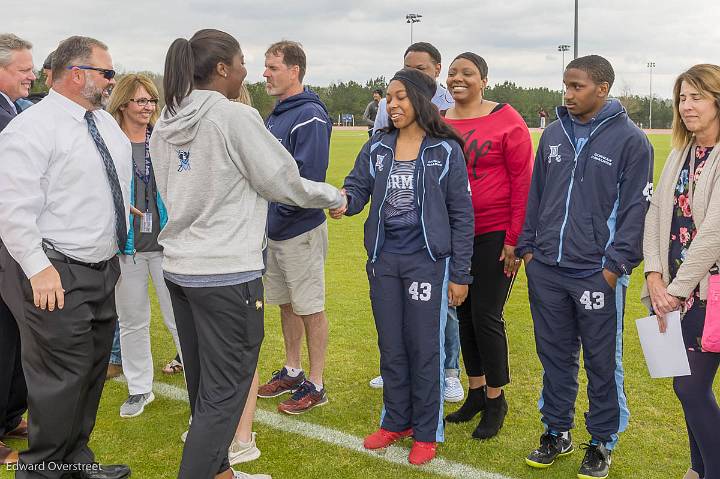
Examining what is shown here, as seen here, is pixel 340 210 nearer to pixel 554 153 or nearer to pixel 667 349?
pixel 554 153

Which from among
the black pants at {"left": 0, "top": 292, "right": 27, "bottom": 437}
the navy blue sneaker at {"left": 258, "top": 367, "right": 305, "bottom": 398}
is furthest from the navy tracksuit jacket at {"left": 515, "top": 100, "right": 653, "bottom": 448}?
the black pants at {"left": 0, "top": 292, "right": 27, "bottom": 437}

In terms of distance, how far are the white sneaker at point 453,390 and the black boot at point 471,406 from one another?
30 cm

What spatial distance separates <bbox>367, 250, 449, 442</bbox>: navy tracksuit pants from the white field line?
6.2 inches

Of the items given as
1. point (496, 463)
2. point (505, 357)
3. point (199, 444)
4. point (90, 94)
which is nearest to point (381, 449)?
point (496, 463)

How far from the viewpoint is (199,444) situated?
3.14 metres

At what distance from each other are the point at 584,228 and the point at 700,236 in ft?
2.11

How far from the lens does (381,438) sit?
416cm

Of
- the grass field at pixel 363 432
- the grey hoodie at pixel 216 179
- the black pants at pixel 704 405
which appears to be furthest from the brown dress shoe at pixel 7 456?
the black pants at pixel 704 405

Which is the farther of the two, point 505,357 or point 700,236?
point 505,357

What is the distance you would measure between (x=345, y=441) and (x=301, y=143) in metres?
1.92

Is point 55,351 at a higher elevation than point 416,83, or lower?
lower

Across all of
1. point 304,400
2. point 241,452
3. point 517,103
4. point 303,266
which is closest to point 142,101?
point 303,266

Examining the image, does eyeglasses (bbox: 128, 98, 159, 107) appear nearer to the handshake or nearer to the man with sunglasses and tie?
the man with sunglasses and tie

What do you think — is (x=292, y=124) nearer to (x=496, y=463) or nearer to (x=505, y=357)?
(x=505, y=357)
